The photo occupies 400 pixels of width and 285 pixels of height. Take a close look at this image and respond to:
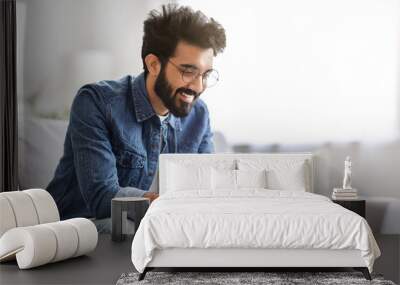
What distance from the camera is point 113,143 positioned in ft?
23.5

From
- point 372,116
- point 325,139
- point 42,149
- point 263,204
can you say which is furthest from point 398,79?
point 42,149

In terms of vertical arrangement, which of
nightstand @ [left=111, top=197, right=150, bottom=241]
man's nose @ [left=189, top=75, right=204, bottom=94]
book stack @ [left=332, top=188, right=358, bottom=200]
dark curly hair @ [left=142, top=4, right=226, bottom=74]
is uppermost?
dark curly hair @ [left=142, top=4, right=226, bottom=74]

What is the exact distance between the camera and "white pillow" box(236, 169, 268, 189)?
22.0 ft

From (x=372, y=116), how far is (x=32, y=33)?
3811mm

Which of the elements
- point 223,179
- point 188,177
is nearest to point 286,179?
point 223,179

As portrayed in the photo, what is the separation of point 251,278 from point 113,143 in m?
2.68

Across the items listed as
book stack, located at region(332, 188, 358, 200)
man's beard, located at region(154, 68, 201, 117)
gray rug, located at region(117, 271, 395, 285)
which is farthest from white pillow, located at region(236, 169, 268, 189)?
gray rug, located at region(117, 271, 395, 285)

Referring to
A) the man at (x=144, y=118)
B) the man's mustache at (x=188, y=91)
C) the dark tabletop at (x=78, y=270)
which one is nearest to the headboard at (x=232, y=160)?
the man at (x=144, y=118)

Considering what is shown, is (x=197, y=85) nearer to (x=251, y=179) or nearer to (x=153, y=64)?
(x=153, y=64)

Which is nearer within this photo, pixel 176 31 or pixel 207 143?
pixel 176 31

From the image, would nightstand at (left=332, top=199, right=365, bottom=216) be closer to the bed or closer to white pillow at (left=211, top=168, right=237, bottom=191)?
white pillow at (left=211, top=168, right=237, bottom=191)

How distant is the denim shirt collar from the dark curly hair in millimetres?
145

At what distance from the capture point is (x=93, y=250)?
20.5 ft

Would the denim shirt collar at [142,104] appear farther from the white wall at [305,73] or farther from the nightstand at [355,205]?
the nightstand at [355,205]
